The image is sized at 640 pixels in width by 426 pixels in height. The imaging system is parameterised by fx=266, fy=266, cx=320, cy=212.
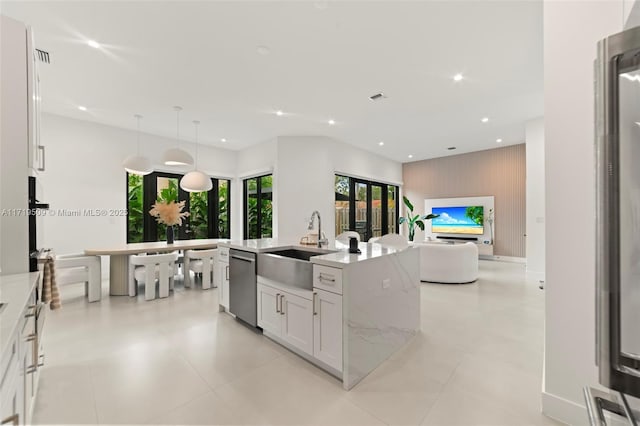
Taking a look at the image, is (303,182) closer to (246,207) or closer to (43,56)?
(246,207)

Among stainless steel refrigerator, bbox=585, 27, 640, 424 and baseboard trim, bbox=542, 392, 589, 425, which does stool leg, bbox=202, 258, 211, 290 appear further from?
stainless steel refrigerator, bbox=585, 27, 640, 424

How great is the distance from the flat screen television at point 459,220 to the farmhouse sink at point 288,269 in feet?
20.7

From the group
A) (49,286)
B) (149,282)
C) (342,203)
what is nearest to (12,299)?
(49,286)

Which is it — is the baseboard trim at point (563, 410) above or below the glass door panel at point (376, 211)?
below

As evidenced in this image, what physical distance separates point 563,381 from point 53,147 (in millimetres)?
7184

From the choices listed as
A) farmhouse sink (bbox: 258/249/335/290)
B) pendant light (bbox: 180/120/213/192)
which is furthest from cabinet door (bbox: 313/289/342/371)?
pendant light (bbox: 180/120/213/192)

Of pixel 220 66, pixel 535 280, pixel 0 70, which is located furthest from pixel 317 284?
pixel 535 280

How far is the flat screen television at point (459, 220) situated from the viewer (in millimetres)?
7371

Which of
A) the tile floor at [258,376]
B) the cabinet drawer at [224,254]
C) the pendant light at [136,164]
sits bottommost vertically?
the tile floor at [258,376]

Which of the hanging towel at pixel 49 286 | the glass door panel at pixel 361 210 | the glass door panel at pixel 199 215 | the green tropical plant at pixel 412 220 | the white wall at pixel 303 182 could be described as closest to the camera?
the hanging towel at pixel 49 286

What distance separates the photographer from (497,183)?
7.16m

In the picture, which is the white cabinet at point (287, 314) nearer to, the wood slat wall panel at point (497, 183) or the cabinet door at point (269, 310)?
the cabinet door at point (269, 310)

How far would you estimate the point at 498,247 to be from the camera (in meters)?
7.18

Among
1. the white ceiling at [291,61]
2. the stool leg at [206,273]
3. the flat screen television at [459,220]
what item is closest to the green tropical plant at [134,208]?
the white ceiling at [291,61]
